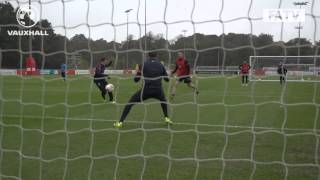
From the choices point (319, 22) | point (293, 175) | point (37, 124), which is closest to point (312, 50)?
point (319, 22)

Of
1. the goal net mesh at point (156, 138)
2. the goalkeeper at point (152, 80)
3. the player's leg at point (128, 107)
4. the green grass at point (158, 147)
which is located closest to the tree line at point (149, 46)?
the goal net mesh at point (156, 138)

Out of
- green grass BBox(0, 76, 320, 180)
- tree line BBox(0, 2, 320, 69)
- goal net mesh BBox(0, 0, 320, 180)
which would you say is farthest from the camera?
green grass BBox(0, 76, 320, 180)

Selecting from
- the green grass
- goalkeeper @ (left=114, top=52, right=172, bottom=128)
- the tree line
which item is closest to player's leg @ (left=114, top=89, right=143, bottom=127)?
goalkeeper @ (left=114, top=52, right=172, bottom=128)

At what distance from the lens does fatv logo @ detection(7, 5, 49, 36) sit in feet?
16.2

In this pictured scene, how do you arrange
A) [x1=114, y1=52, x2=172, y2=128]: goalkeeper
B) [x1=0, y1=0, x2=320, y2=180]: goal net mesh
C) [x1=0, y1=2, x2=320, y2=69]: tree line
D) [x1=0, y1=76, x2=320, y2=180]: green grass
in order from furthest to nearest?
1. [x1=114, y1=52, x2=172, y2=128]: goalkeeper
2. [x1=0, y1=76, x2=320, y2=180]: green grass
3. [x1=0, y1=0, x2=320, y2=180]: goal net mesh
4. [x1=0, y1=2, x2=320, y2=69]: tree line

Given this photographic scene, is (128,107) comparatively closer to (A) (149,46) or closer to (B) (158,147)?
(B) (158,147)

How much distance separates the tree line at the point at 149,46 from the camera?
14.4ft

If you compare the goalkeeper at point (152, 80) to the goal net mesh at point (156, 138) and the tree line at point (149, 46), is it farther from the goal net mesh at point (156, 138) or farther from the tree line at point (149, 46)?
the tree line at point (149, 46)

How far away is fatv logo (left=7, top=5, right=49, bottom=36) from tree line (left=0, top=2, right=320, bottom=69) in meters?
0.05

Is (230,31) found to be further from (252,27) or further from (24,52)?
(24,52)

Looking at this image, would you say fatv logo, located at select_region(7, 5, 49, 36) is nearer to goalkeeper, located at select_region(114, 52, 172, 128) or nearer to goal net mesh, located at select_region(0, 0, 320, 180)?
A: goal net mesh, located at select_region(0, 0, 320, 180)

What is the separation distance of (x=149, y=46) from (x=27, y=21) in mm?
1371

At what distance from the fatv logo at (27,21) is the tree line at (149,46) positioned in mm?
49

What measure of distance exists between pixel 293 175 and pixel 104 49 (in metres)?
2.54
